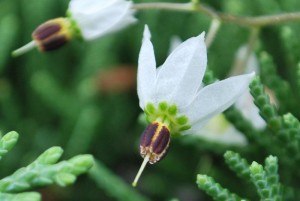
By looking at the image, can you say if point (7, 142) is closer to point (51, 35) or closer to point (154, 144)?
point (154, 144)

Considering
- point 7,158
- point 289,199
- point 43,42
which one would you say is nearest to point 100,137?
point 7,158

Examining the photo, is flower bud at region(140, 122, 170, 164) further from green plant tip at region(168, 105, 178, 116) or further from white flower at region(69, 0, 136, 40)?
white flower at region(69, 0, 136, 40)

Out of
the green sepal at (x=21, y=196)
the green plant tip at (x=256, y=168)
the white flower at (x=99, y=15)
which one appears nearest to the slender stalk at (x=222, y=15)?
the white flower at (x=99, y=15)

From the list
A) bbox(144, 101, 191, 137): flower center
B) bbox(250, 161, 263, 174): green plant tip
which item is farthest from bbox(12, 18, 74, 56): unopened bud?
bbox(250, 161, 263, 174): green plant tip

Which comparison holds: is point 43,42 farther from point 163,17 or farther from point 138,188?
point 163,17

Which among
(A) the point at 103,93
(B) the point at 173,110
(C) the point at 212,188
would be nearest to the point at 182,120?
(B) the point at 173,110

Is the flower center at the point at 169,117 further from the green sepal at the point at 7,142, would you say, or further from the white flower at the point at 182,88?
the green sepal at the point at 7,142
